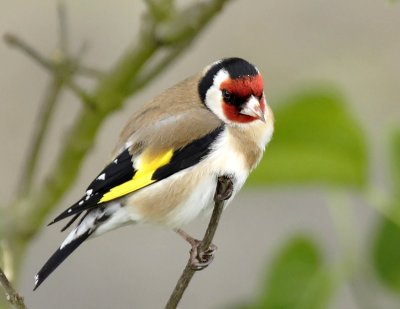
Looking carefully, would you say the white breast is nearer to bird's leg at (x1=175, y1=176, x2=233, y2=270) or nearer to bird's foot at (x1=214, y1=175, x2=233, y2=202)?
bird's leg at (x1=175, y1=176, x2=233, y2=270)

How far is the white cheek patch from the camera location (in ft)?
6.27

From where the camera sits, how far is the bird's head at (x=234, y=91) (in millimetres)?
1853

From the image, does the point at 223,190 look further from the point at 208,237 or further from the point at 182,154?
the point at 182,154

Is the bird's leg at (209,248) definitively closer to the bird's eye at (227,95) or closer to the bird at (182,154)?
the bird at (182,154)

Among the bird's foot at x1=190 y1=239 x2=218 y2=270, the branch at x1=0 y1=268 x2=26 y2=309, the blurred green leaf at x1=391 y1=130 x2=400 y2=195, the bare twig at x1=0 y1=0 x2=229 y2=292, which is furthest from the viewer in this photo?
the bare twig at x1=0 y1=0 x2=229 y2=292

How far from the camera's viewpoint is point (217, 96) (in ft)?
6.29

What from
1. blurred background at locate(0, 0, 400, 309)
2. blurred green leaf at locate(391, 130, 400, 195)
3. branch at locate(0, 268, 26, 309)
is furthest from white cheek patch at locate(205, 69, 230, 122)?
blurred background at locate(0, 0, 400, 309)

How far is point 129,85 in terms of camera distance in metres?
2.07

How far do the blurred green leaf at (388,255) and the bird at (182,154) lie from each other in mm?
265

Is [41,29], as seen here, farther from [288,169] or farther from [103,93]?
[288,169]

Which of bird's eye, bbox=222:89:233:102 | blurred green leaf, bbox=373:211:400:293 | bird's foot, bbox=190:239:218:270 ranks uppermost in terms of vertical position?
bird's eye, bbox=222:89:233:102

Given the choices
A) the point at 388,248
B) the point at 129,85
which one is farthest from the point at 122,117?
the point at 388,248

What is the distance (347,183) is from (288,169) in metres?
0.10

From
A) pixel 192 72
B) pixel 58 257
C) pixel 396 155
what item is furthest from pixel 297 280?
pixel 192 72
